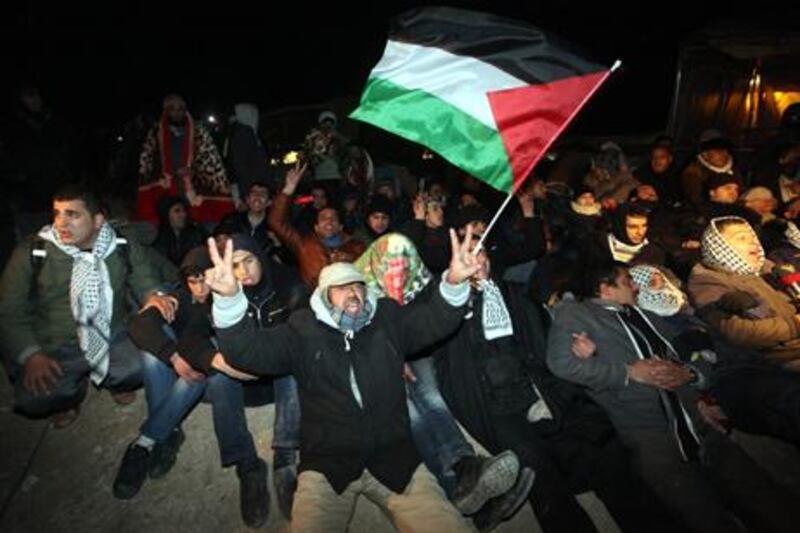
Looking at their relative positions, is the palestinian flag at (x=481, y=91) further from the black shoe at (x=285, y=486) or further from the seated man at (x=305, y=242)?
the black shoe at (x=285, y=486)

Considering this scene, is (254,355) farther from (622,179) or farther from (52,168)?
(622,179)

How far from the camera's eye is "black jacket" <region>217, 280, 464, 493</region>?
12.0 feet

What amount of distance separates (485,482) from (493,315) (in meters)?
1.54

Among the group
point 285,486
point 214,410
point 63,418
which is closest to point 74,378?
point 63,418

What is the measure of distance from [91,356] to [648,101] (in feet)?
58.8

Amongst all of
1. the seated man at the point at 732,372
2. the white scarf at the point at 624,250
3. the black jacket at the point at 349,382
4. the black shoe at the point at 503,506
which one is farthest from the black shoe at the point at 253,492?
the white scarf at the point at 624,250

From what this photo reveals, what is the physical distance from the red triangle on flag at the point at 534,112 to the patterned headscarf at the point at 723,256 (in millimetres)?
2356

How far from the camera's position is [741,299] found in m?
4.65

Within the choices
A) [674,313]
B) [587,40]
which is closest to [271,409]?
[674,313]

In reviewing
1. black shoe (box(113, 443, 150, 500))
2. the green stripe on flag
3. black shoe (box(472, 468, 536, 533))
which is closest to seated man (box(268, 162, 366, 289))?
the green stripe on flag

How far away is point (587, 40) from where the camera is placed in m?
20.6

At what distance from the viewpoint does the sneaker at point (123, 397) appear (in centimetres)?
505

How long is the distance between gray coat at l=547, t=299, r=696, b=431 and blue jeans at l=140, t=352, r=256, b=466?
2.52 metres

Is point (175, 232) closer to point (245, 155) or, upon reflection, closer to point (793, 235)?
point (245, 155)
